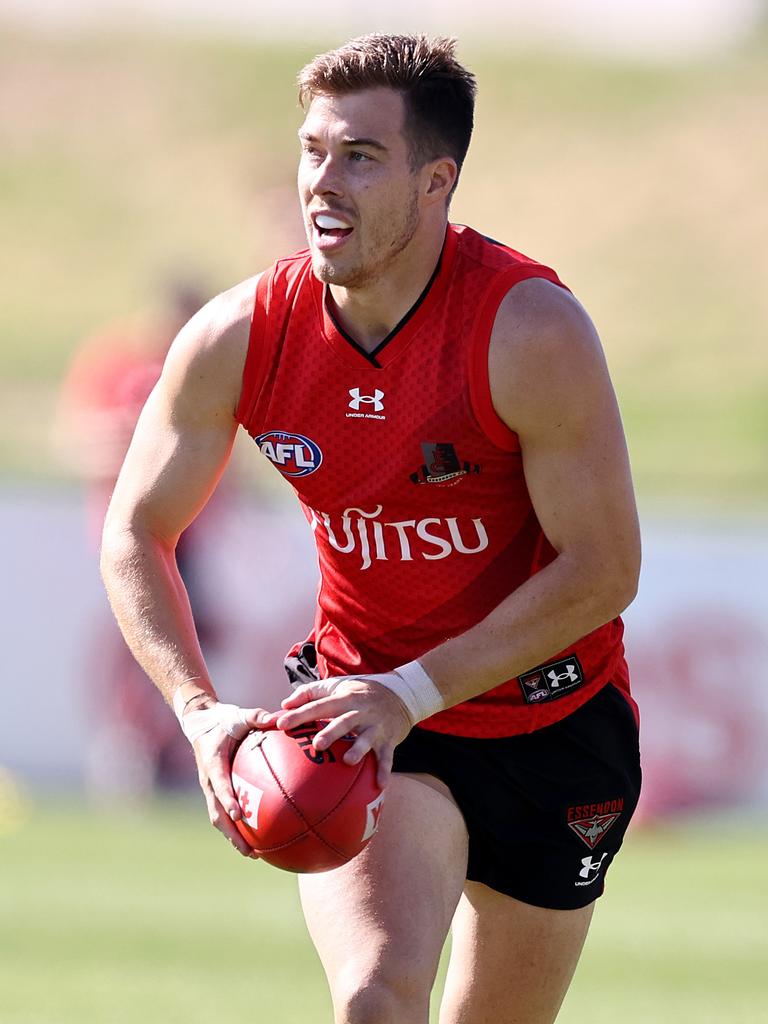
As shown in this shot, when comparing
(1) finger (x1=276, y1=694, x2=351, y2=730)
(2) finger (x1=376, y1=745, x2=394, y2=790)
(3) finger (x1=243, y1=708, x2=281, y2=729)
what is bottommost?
(2) finger (x1=376, y1=745, x2=394, y2=790)

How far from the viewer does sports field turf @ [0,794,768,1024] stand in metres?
7.42

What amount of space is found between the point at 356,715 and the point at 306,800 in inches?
8.4

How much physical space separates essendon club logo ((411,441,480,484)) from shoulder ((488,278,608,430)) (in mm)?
166

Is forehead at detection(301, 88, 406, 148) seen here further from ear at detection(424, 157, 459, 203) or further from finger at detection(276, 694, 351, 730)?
finger at detection(276, 694, 351, 730)

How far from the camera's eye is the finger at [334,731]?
4184 mm

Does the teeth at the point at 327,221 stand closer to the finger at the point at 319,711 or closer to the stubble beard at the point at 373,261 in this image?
the stubble beard at the point at 373,261

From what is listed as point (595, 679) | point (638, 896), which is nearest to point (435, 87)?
point (595, 679)

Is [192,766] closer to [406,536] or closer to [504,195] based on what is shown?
[406,536]

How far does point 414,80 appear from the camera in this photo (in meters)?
4.54

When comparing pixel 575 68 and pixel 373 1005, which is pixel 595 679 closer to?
pixel 373 1005

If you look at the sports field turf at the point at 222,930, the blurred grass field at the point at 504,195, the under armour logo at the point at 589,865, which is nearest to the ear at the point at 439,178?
the under armour logo at the point at 589,865

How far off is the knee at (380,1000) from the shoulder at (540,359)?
124 cm

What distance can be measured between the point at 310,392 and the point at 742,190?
41366 millimetres

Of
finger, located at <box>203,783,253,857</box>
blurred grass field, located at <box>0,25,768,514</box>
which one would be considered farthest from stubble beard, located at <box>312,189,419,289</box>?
blurred grass field, located at <box>0,25,768,514</box>
